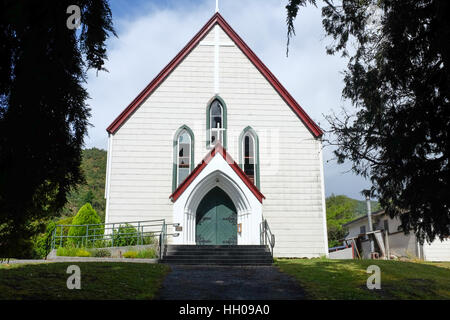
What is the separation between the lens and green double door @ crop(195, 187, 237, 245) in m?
17.3

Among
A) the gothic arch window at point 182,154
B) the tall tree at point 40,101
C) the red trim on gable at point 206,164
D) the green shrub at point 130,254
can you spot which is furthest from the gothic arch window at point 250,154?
the tall tree at point 40,101

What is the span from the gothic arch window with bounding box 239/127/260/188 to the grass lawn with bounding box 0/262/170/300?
297 inches

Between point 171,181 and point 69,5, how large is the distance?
12.1 meters

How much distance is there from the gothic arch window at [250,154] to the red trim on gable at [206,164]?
1.19m

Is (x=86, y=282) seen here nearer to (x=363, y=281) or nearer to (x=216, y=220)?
(x=363, y=281)

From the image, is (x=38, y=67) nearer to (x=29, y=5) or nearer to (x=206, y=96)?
(x=29, y=5)

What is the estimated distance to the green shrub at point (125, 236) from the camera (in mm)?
16078

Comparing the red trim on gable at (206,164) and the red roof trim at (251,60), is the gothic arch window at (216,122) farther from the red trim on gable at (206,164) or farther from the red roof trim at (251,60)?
the red roof trim at (251,60)

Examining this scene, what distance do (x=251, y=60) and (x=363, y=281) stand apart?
39.5 feet

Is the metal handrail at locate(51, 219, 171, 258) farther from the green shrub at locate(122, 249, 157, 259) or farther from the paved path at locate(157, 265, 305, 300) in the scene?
the paved path at locate(157, 265, 305, 300)

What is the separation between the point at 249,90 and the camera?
62.3ft
